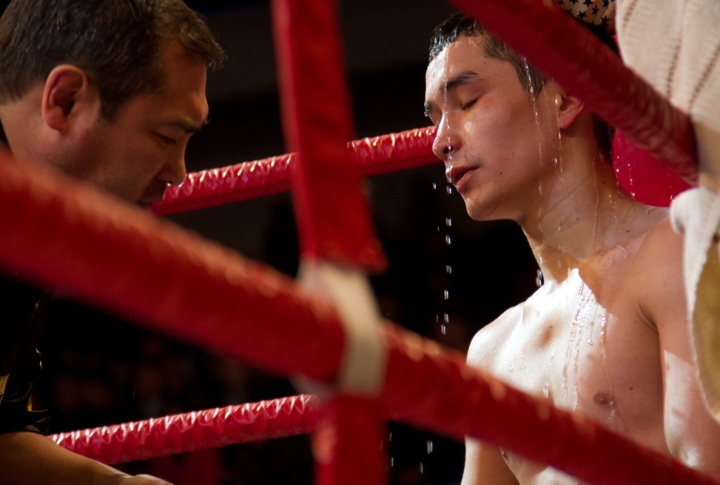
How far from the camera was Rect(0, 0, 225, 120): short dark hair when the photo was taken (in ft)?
3.75

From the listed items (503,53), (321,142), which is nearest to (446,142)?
(503,53)

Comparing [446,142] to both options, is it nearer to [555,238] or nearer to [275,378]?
[555,238]

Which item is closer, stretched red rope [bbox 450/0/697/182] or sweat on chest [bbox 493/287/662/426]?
stretched red rope [bbox 450/0/697/182]

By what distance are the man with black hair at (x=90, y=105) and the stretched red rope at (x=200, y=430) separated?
0.13m

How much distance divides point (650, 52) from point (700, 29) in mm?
64

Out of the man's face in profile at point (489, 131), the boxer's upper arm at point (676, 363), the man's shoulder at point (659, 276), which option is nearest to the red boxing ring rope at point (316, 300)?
the boxer's upper arm at point (676, 363)

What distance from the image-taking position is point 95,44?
1.15 meters

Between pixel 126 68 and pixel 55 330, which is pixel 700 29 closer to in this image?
pixel 126 68

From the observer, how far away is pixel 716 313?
29.5 inches

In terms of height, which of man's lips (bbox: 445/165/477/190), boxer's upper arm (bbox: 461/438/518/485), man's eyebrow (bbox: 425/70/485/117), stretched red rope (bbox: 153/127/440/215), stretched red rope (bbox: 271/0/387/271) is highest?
stretched red rope (bbox: 271/0/387/271)

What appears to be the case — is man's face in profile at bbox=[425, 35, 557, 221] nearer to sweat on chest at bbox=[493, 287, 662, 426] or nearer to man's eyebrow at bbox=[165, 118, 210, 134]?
sweat on chest at bbox=[493, 287, 662, 426]

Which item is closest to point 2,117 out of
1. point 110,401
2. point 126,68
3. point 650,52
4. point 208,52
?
point 126,68

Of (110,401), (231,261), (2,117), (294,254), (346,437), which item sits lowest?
(110,401)

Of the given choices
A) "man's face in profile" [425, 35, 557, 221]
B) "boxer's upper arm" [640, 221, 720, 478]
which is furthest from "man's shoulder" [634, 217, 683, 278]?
"man's face in profile" [425, 35, 557, 221]
